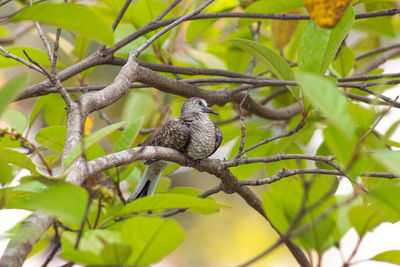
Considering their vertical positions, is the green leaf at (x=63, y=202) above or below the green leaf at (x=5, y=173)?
above

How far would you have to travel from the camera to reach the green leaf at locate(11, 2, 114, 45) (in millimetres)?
1094

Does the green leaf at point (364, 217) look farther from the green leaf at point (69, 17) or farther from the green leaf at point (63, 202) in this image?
the green leaf at point (69, 17)

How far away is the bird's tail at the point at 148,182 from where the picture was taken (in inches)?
83.7

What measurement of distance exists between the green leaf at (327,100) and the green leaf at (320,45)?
25.0 inches

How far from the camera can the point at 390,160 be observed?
786mm

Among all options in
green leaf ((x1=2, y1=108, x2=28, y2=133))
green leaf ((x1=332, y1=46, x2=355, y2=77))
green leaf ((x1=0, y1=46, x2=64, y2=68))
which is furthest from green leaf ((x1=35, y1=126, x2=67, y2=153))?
green leaf ((x1=332, y1=46, x2=355, y2=77))

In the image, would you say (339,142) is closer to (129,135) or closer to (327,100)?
(327,100)

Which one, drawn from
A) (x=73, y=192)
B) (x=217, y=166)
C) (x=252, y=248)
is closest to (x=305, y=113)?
(x=217, y=166)

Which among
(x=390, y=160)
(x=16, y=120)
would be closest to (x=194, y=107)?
(x=16, y=120)

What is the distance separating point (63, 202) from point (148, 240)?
0.58 feet

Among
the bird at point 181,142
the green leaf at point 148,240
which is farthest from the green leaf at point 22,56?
the green leaf at point 148,240

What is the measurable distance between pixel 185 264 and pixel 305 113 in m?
2.50

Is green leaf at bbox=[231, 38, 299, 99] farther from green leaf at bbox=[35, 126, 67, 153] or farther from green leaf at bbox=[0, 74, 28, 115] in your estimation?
green leaf at bbox=[0, 74, 28, 115]

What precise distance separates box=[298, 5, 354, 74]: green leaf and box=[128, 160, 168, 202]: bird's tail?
Result: 3.02 ft
